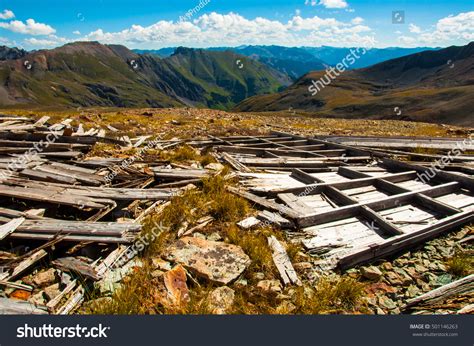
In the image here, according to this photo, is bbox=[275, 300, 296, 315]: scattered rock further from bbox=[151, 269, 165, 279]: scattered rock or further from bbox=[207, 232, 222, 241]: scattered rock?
bbox=[207, 232, 222, 241]: scattered rock

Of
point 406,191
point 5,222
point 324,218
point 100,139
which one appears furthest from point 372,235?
point 100,139

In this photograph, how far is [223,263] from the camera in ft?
18.6

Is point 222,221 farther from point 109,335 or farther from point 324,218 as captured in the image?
point 109,335

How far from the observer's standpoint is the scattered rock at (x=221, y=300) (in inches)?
182

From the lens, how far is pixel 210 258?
5789 millimetres

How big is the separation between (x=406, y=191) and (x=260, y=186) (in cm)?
451

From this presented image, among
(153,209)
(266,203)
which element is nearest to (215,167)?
(266,203)

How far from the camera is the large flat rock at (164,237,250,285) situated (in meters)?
5.39
